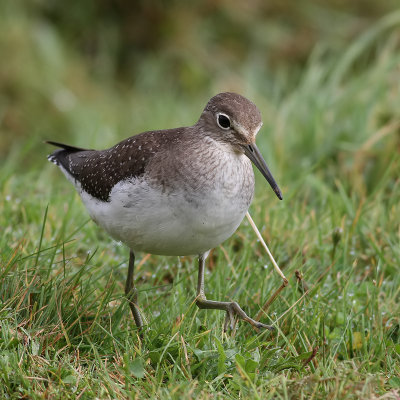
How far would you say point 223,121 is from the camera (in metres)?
4.66

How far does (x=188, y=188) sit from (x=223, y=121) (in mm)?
640

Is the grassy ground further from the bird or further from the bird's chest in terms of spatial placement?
the bird's chest

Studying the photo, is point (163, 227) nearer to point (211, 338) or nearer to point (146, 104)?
point (211, 338)

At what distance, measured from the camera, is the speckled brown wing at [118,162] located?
185 inches

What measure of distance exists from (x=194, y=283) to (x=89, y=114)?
20.0 feet

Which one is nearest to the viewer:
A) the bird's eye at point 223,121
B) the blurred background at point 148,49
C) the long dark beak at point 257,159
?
the long dark beak at point 257,159

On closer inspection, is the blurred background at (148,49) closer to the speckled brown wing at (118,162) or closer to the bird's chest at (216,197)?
the speckled brown wing at (118,162)

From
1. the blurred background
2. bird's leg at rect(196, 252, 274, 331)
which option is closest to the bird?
bird's leg at rect(196, 252, 274, 331)

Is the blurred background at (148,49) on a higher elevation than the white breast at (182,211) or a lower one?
higher

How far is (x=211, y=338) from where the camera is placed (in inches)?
176

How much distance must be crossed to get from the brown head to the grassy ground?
1001mm

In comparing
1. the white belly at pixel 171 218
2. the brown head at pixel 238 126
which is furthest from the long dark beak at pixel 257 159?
the white belly at pixel 171 218

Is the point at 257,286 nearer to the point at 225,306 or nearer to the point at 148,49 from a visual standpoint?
the point at 225,306

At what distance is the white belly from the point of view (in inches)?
169
